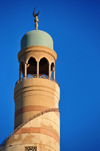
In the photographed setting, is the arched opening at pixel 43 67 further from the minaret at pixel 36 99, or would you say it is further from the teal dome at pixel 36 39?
the teal dome at pixel 36 39

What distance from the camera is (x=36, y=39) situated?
45500mm

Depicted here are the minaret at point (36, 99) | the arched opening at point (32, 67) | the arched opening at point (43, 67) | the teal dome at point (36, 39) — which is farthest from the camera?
the arched opening at point (32, 67)

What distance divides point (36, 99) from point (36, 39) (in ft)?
20.3

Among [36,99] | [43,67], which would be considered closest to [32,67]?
[43,67]

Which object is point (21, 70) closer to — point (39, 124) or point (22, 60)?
point (22, 60)

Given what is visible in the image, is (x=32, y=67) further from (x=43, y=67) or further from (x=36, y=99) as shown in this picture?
(x=36, y=99)

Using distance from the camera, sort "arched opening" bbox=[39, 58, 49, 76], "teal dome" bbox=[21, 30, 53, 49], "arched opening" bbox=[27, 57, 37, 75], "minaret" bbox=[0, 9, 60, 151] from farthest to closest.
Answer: "arched opening" bbox=[27, 57, 37, 75] < "arched opening" bbox=[39, 58, 49, 76] < "teal dome" bbox=[21, 30, 53, 49] < "minaret" bbox=[0, 9, 60, 151]

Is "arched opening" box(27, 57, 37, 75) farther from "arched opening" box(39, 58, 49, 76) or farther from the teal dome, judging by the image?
the teal dome

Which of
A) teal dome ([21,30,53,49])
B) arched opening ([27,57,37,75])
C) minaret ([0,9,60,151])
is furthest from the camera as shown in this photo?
arched opening ([27,57,37,75])

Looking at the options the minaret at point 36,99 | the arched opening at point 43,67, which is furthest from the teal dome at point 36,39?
the arched opening at point 43,67

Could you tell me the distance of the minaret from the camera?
39.5 metres

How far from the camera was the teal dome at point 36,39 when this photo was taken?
45.3 meters

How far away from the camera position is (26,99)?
4256 cm

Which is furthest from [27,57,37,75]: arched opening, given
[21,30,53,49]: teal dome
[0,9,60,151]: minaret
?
[21,30,53,49]: teal dome
